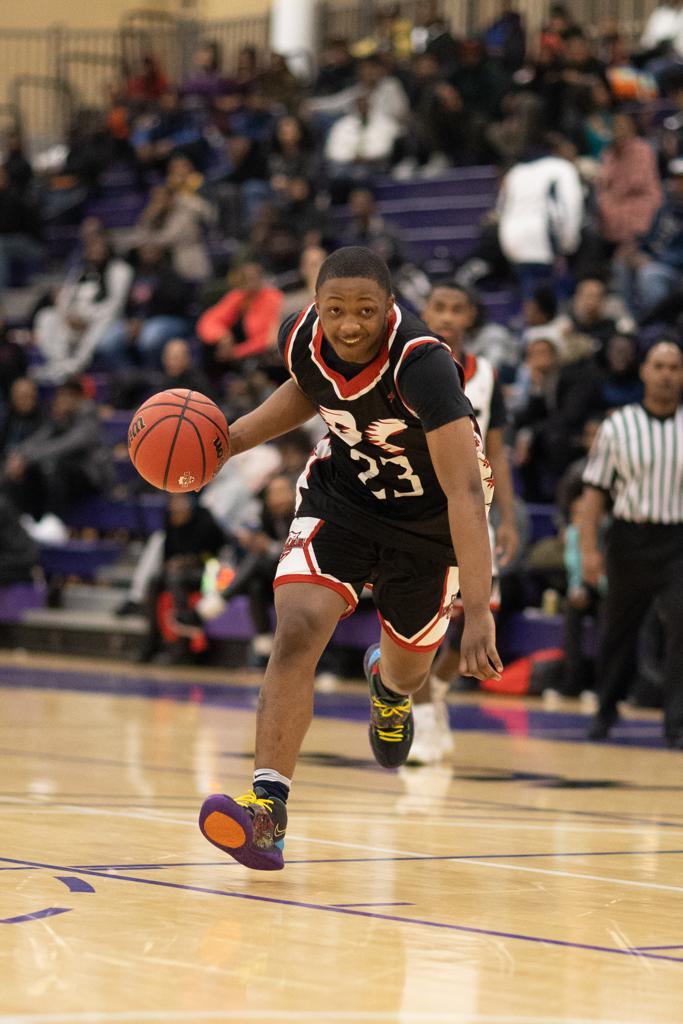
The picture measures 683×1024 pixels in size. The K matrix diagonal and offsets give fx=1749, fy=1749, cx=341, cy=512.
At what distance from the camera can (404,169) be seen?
1858 cm

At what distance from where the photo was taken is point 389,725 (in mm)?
5980

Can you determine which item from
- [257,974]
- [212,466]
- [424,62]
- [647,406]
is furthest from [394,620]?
[424,62]

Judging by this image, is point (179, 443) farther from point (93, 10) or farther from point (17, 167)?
point (93, 10)

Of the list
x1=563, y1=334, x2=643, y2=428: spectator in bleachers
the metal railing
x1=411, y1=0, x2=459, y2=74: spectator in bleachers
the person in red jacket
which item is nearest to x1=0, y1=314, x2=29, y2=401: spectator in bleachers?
the person in red jacket

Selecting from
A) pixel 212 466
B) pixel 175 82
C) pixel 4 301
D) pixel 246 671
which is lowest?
pixel 246 671

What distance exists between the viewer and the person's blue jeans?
57.7 feet

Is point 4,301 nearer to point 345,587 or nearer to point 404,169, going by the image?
point 404,169

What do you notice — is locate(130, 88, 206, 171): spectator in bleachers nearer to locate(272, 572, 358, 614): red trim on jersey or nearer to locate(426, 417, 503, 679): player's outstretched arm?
locate(272, 572, 358, 614): red trim on jersey

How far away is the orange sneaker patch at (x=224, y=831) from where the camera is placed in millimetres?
4496

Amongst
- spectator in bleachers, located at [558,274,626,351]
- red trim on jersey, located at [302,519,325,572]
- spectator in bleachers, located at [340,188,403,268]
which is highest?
spectator in bleachers, located at [340,188,403,268]

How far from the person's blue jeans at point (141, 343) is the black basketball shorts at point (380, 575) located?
12.3m

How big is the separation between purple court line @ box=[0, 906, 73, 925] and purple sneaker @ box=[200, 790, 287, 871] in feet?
1.91

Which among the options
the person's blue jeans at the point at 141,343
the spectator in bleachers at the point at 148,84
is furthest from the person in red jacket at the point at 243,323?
the spectator in bleachers at the point at 148,84

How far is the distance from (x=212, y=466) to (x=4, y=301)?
16678 millimetres
